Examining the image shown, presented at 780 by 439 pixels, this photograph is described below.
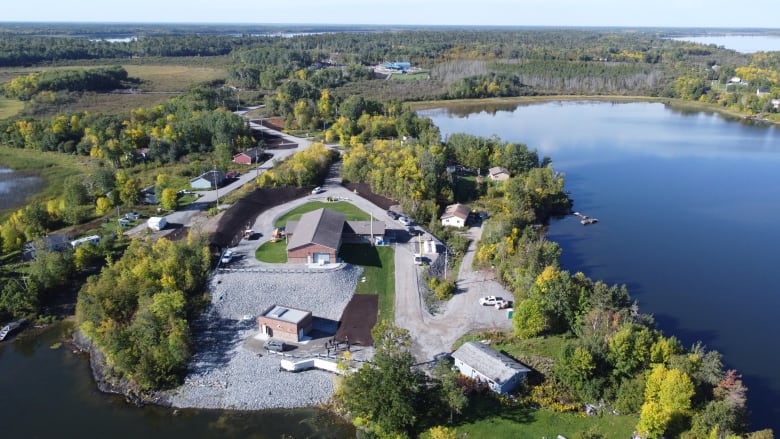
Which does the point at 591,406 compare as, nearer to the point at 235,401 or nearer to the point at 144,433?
the point at 235,401

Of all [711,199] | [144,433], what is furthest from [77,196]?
[711,199]

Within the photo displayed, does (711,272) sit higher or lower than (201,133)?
lower

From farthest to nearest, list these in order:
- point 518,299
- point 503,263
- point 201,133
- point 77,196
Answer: point 201,133, point 77,196, point 503,263, point 518,299

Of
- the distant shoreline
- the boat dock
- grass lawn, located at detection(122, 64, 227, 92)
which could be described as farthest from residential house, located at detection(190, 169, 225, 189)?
grass lawn, located at detection(122, 64, 227, 92)

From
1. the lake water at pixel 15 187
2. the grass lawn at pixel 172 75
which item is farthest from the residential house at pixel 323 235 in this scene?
the grass lawn at pixel 172 75

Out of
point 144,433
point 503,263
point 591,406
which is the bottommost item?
point 144,433

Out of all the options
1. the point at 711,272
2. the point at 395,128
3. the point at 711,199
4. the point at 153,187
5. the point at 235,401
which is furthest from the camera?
the point at 395,128
